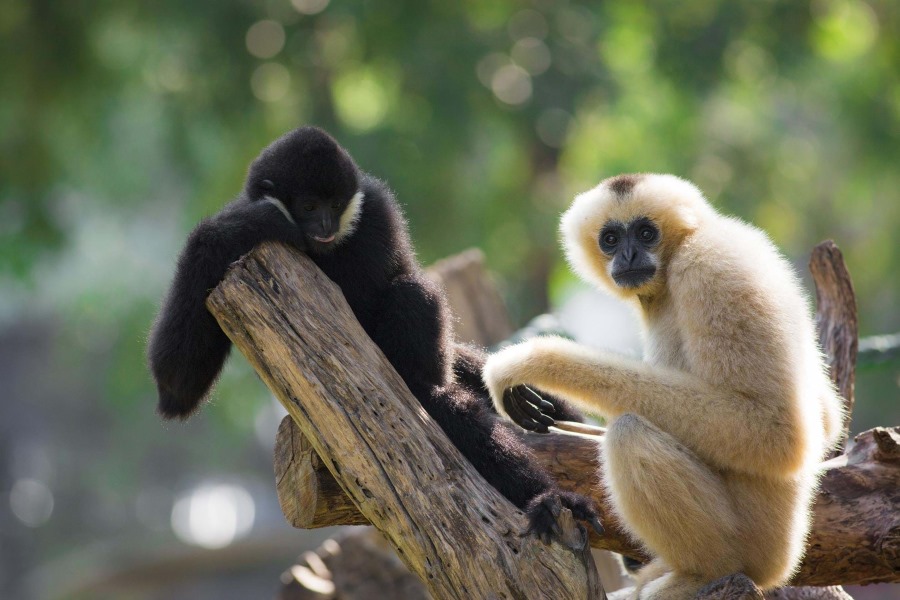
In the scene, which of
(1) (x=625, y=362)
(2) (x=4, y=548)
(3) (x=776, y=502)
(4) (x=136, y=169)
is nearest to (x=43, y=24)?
(4) (x=136, y=169)

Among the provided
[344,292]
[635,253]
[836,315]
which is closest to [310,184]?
[344,292]

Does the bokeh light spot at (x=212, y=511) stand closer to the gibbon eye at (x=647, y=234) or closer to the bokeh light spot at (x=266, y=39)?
the bokeh light spot at (x=266, y=39)

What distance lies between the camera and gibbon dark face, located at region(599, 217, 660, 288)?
143 inches

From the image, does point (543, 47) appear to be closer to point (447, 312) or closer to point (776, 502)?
point (447, 312)

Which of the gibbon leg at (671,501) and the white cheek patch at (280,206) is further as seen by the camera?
the white cheek patch at (280,206)

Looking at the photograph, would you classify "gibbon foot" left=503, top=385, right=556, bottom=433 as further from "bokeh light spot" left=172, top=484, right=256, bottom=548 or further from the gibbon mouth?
"bokeh light spot" left=172, top=484, right=256, bottom=548

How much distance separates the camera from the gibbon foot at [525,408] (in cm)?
355

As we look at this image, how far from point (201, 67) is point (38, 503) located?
14953 mm

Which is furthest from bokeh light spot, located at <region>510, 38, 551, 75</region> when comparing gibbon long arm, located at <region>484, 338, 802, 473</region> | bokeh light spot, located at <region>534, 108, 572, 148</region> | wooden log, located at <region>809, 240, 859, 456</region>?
gibbon long arm, located at <region>484, 338, 802, 473</region>

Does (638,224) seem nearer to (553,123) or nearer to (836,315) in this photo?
(836,315)

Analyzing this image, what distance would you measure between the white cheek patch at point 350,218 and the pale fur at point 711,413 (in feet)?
2.36

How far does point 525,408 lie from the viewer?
3.61 m

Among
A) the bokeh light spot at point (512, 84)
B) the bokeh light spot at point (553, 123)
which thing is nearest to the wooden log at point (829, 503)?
the bokeh light spot at point (553, 123)

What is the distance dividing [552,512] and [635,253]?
1.21 metres
